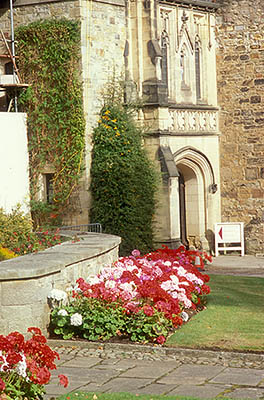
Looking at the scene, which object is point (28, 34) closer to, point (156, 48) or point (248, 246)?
point (156, 48)

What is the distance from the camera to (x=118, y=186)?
18062 millimetres

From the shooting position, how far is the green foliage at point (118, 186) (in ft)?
59.0

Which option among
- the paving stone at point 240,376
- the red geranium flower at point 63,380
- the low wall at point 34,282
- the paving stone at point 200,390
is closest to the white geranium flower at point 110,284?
the low wall at point 34,282

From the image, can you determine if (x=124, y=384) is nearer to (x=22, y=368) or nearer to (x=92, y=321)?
(x=22, y=368)

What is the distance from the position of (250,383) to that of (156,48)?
43.4 ft

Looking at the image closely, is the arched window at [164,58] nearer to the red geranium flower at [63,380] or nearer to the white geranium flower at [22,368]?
the red geranium flower at [63,380]

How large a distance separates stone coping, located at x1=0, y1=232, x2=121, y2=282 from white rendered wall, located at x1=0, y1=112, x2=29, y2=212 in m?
3.05

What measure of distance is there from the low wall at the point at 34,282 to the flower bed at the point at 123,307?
0.55 feet

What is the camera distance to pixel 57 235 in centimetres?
1231

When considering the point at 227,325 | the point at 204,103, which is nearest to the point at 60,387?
the point at 227,325

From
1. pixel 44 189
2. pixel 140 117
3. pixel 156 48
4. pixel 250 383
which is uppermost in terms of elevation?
pixel 156 48

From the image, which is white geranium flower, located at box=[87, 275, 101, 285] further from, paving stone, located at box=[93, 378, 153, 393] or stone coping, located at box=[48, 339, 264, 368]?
paving stone, located at box=[93, 378, 153, 393]

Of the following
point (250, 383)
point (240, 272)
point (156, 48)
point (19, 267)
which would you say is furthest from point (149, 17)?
point (250, 383)

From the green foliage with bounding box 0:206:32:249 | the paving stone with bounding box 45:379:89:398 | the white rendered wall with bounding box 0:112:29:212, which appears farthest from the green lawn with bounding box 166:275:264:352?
the white rendered wall with bounding box 0:112:29:212
